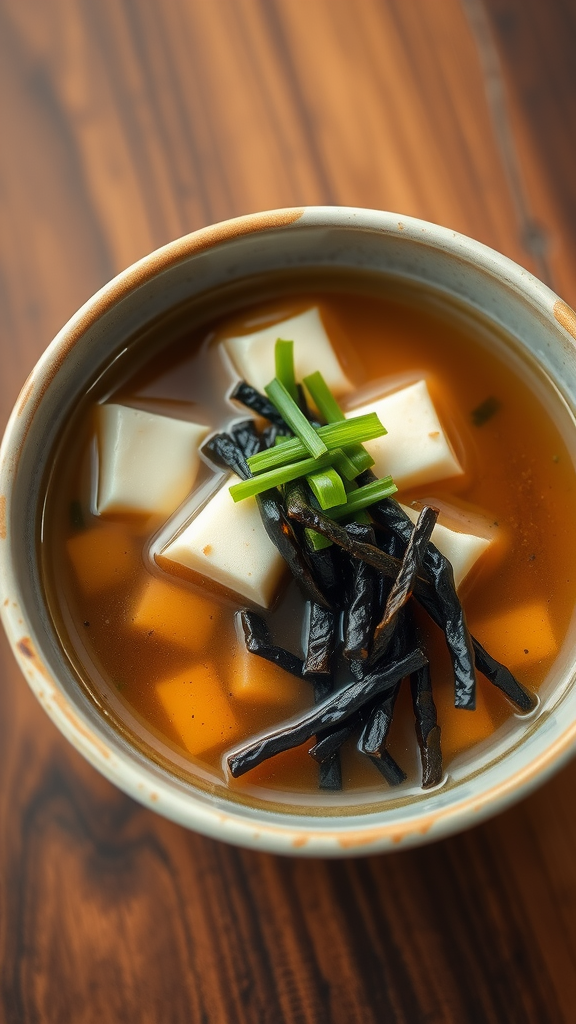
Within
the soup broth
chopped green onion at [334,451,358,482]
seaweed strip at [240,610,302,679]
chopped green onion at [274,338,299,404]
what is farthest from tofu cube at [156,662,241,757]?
chopped green onion at [274,338,299,404]

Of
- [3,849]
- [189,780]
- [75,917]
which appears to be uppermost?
[189,780]

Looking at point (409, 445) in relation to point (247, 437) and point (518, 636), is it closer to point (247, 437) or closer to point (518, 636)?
point (247, 437)

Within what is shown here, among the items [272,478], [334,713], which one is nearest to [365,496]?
[272,478]

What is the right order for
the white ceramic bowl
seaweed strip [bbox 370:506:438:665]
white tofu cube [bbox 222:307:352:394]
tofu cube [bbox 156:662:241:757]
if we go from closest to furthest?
the white ceramic bowl → seaweed strip [bbox 370:506:438:665] → tofu cube [bbox 156:662:241:757] → white tofu cube [bbox 222:307:352:394]

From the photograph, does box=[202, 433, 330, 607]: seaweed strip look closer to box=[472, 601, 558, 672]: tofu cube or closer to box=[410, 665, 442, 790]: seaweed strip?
box=[410, 665, 442, 790]: seaweed strip

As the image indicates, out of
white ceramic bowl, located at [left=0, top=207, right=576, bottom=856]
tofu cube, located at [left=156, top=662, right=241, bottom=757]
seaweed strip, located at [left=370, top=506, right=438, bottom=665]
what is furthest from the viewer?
tofu cube, located at [left=156, top=662, right=241, bottom=757]

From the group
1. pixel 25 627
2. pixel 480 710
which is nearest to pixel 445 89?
pixel 480 710

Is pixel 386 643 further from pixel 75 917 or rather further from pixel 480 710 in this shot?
pixel 75 917
